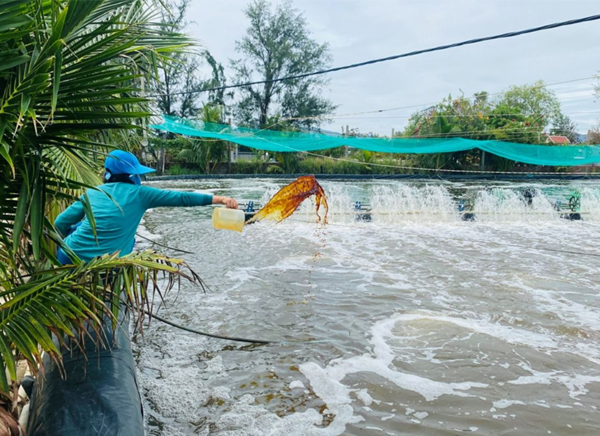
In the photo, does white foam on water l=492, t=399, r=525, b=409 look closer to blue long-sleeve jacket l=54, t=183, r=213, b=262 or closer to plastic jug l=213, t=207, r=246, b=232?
plastic jug l=213, t=207, r=246, b=232

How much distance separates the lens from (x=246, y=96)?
121 feet

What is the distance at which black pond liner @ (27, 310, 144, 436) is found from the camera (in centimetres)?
206

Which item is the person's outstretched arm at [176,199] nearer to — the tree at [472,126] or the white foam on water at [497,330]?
the white foam on water at [497,330]

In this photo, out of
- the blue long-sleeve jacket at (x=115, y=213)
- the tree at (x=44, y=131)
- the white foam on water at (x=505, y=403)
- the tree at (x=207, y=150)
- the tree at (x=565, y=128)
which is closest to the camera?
the tree at (x=44, y=131)

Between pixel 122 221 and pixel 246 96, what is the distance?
3534cm

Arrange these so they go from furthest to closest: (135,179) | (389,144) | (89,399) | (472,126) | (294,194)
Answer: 1. (472,126)
2. (389,144)
3. (294,194)
4. (135,179)
5. (89,399)

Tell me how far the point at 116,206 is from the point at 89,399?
139 cm

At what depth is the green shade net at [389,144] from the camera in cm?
1556

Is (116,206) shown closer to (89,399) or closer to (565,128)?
(89,399)

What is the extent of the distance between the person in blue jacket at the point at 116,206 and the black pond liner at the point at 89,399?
774mm

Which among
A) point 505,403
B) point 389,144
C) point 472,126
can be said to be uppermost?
point 472,126

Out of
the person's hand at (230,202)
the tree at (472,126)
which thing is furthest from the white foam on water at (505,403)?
the tree at (472,126)

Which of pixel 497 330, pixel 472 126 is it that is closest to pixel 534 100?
pixel 472 126

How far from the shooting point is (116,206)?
10.4 ft
